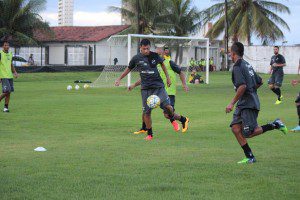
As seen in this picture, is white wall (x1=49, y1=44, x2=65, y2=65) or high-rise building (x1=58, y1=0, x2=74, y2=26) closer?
white wall (x1=49, y1=44, x2=65, y2=65)

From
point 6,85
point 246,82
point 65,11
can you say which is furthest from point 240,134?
point 65,11

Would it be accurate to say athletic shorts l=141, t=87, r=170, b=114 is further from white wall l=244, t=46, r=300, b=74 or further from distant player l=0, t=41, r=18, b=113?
white wall l=244, t=46, r=300, b=74

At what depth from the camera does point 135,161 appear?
9867mm

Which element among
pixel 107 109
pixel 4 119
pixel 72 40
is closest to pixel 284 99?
pixel 107 109

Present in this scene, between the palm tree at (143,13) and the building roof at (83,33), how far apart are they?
7.55 feet

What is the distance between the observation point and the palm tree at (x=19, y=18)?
2183 inches

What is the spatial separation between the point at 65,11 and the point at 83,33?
70923 millimetres

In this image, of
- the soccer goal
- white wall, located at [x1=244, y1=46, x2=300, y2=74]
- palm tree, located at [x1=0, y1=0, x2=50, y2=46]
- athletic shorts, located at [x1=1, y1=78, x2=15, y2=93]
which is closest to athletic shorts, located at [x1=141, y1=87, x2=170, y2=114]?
athletic shorts, located at [x1=1, y1=78, x2=15, y2=93]

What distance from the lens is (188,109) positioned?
818 inches

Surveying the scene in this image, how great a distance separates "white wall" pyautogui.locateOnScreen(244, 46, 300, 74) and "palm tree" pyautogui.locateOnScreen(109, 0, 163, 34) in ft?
35.8

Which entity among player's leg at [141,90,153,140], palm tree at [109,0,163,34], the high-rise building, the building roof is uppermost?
the high-rise building

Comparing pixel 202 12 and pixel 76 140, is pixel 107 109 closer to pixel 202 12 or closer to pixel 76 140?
pixel 76 140

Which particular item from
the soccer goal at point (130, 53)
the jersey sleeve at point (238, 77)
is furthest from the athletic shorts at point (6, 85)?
the soccer goal at point (130, 53)

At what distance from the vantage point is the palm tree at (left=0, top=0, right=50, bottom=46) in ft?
182
